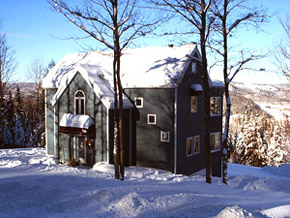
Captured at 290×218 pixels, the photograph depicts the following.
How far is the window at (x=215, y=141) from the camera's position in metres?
21.6

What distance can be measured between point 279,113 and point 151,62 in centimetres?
14107

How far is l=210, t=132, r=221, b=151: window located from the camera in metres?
21.6

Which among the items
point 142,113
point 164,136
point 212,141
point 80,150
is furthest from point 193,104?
point 80,150

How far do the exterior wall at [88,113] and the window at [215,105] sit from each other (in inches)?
366

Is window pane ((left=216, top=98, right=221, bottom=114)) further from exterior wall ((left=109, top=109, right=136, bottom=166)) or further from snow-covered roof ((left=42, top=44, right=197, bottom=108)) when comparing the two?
exterior wall ((left=109, top=109, right=136, bottom=166))

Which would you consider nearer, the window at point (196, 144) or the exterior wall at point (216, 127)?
the window at point (196, 144)

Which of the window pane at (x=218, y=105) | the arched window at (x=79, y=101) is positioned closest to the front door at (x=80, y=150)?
the arched window at (x=79, y=101)

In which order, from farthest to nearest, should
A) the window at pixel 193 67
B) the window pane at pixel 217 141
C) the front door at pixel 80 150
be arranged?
the window pane at pixel 217 141
the window at pixel 193 67
the front door at pixel 80 150

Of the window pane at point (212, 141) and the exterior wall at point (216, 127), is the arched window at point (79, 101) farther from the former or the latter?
the window pane at point (212, 141)

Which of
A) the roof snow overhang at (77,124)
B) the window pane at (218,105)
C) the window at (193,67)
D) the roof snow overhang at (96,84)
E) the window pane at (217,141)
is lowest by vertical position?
the window pane at (217,141)

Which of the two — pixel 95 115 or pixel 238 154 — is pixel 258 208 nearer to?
pixel 95 115

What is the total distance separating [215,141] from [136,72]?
887cm

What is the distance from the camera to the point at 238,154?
42.5m

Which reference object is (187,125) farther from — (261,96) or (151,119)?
(261,96)
